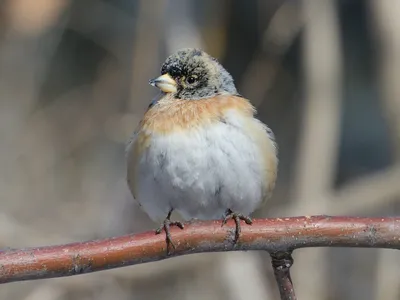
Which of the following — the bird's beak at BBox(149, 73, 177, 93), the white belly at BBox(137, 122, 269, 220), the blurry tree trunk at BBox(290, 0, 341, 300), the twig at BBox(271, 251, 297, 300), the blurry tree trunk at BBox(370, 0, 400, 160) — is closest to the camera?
the twig at BBox(271, 251, 297, 300)

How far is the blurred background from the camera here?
10.5 ft

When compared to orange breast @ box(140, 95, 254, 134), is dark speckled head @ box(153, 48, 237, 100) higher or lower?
higher

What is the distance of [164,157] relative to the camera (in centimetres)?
188

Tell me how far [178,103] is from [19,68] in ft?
8.11

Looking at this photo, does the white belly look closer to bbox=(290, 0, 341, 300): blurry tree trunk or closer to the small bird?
the small bird

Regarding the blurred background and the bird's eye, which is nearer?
the bird's eye

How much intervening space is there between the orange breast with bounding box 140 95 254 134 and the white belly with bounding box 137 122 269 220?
27mm

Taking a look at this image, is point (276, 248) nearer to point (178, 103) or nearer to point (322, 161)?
point (178, 103)

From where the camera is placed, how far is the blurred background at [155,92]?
319 cm

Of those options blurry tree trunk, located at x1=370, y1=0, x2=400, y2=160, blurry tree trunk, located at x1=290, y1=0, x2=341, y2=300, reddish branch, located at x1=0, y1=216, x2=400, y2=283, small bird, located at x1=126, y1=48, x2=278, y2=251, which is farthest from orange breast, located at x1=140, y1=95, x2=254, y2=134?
blurry tree trunk, located at x1=290, y1=0, x2=341, y2=300

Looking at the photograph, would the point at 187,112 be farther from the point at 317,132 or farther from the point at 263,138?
the point at 317,132

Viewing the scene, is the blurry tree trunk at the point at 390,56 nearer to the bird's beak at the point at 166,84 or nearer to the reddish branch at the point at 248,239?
the bird's beak at the point at 166,84

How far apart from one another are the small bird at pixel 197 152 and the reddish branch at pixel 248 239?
357mm

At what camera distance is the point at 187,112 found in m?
1.97
